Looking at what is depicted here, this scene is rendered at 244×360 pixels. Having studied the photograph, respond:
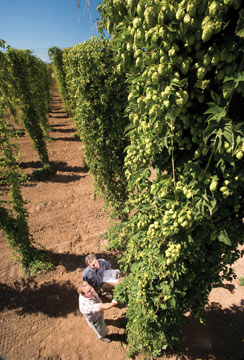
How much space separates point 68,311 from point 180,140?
4.72 metres

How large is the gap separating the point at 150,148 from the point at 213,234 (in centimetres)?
106

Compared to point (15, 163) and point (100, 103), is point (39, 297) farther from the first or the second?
point (100, 103)

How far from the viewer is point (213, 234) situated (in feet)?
6.25

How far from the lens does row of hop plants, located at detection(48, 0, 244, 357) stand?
1240mm

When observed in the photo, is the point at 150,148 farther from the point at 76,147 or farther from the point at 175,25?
the point at 76,147

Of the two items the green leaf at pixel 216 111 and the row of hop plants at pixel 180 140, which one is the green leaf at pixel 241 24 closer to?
the row of hop plants at pixel 180 140

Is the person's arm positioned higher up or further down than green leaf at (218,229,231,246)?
further down

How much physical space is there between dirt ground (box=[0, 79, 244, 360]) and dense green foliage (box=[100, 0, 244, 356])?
204 cm

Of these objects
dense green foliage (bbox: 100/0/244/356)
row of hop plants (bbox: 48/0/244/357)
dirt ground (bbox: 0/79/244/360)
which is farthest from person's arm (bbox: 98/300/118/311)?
dirt ground (bbox: 0/79/244/360)

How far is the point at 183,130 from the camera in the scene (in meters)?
1.72

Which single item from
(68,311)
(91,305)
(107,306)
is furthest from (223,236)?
(68,311)

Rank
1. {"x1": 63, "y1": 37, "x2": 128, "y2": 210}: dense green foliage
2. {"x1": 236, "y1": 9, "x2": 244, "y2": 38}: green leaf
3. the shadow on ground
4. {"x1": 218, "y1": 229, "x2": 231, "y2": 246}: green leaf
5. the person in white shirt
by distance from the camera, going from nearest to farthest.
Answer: {"x1": 236, "y1": 9, "x2": 244, "y2": 38}: green leaf, {"x1": 218, "y1": 229, "x2": 231, "y2": 246}: green leaf, {"x1": 63, "y1": 37, "x2": 128, "y2": 210}: dense green foliage, the person in white shirt, the shadow on ground

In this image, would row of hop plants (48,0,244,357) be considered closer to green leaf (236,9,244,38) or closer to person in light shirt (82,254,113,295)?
green leaf (236,9,244,38)

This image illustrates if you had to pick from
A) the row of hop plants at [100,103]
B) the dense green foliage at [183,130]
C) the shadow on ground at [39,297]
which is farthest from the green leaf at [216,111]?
the shadow on ground at [39,297]
